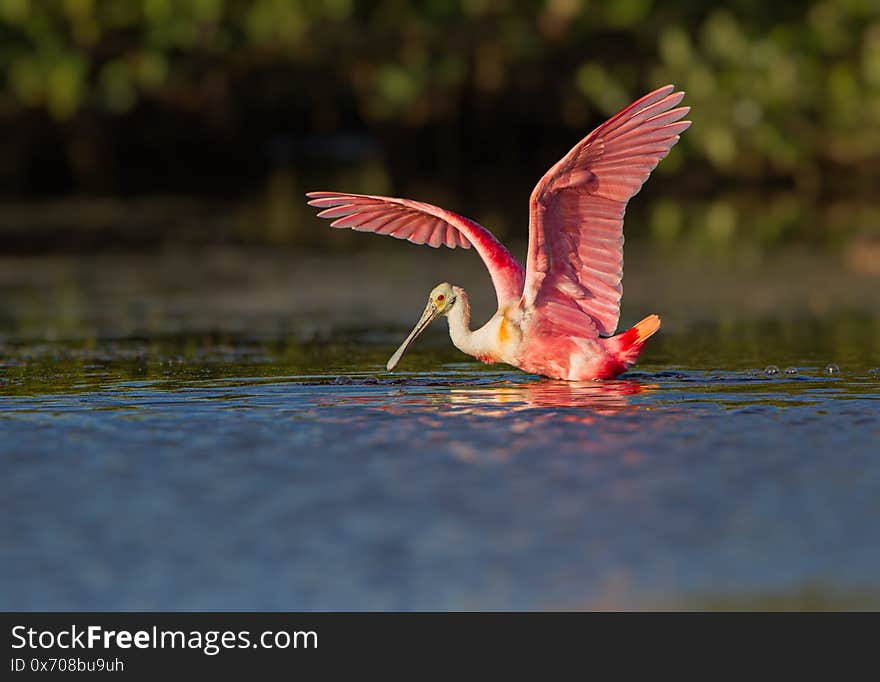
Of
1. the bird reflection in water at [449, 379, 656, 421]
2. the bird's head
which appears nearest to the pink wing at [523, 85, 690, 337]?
the bird reflection in water at [449, 379, 656, 421]

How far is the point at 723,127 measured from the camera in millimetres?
35000

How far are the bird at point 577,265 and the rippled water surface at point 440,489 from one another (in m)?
0.24

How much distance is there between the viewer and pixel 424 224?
38.4ft

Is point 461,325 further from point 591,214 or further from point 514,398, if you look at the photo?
point 591,214

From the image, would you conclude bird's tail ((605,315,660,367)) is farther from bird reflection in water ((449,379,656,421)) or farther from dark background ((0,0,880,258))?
dark background ((0,0,880,258))

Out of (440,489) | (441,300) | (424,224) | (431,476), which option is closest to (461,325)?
(441,300)

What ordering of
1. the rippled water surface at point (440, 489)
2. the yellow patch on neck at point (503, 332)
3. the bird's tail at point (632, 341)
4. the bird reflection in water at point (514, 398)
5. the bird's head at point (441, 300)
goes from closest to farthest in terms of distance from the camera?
the rippled water surface at point (440, 489) < the bird reflection in water at point (514, 398) < the bird's tail at point (632, 341) < the yellow patch on neck at point (503, 332) < the bird's head at point (441, 300)

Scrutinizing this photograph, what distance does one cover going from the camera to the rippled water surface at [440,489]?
6.30 m

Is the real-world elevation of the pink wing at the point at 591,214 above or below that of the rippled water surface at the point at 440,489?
above

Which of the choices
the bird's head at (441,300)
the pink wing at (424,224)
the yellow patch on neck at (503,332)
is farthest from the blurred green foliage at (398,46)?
the yellow patch on neck at (503,332)

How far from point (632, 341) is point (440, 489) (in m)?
2.82

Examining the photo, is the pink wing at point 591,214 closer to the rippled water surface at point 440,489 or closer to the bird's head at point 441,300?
the rippled water surface at point 440,489
